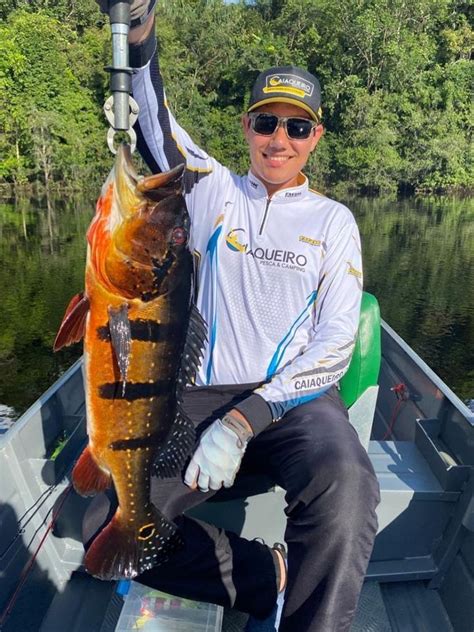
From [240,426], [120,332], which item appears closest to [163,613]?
[240,426]

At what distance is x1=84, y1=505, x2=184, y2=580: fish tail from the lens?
1.98 metres

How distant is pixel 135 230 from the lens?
1808 millimetres

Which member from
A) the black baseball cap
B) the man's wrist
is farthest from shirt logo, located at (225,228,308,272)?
the man's wrist

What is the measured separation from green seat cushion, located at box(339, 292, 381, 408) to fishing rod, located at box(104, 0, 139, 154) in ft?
5.47

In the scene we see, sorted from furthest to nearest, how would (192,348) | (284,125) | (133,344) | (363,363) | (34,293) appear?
(34,293), (363,363), (284,125), (192,348), (133,344)

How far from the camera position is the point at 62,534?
271 centimetres

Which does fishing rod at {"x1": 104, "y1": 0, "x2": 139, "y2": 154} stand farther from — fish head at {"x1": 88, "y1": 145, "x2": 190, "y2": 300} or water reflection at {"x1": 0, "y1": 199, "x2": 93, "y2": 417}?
water reflection at {"x1": 0, "y1": 199, "x2": 93, "y2": 417}

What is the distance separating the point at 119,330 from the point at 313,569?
105 centimetres

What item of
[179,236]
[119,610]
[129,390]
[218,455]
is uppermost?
[179,236]

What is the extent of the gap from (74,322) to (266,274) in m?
0.97

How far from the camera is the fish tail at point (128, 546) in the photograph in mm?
1981

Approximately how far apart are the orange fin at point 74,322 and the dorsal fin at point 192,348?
0.39m

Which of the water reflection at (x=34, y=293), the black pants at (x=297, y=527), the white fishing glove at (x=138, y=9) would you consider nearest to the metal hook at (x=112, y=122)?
the white fishing glove at (x=138, y=9)

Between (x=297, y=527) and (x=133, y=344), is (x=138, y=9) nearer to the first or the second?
(x=133, y=344)
